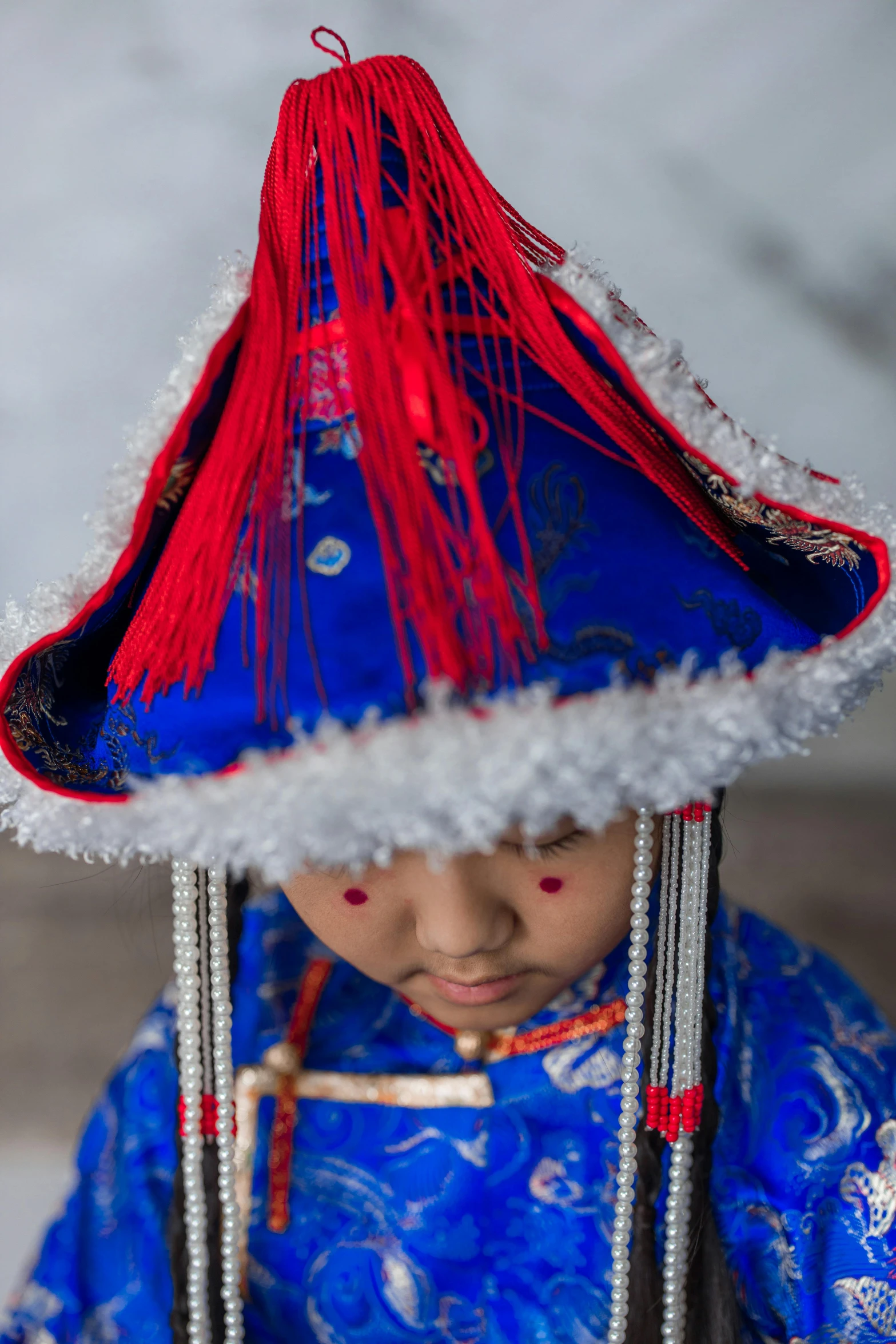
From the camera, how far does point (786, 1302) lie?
79cm

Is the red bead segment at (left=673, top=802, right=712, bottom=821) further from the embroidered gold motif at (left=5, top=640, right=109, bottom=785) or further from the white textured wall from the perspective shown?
the white textured wall

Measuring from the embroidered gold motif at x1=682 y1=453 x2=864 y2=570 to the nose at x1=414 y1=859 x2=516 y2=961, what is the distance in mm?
246

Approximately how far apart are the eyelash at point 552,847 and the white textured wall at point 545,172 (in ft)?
3.91

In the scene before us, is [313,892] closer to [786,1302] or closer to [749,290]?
[786,1302]

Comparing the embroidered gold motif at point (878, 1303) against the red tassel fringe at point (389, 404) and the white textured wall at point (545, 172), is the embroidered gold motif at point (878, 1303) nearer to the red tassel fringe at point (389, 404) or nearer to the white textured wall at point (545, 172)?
the red tassel fringe at point (389, 404)

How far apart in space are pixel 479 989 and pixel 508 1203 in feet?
0.67

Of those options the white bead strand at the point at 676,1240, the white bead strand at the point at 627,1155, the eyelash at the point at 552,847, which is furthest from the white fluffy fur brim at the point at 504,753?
the white bead strand at the point at 676,1240

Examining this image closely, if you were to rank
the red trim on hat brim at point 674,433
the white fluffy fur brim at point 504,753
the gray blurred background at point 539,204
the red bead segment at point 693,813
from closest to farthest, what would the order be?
the white fluffy fur brim at point 504,753 < the red trim on hat brim at point 674,433 < the red bead segment at point 693,813 < the gray blurred background at point 539,204

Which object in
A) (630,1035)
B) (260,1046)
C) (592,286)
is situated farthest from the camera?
(260,1046)

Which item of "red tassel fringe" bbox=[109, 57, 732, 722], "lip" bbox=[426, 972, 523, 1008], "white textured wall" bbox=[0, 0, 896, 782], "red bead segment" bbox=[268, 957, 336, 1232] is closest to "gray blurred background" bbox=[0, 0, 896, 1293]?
"white textured wall" bbox=[0, 0, 896, 782]

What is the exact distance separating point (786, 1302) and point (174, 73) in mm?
1587

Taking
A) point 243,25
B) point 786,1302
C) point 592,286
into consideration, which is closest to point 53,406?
point 243,25

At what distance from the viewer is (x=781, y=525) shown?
0.67 metres

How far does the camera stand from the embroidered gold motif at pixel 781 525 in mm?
656
